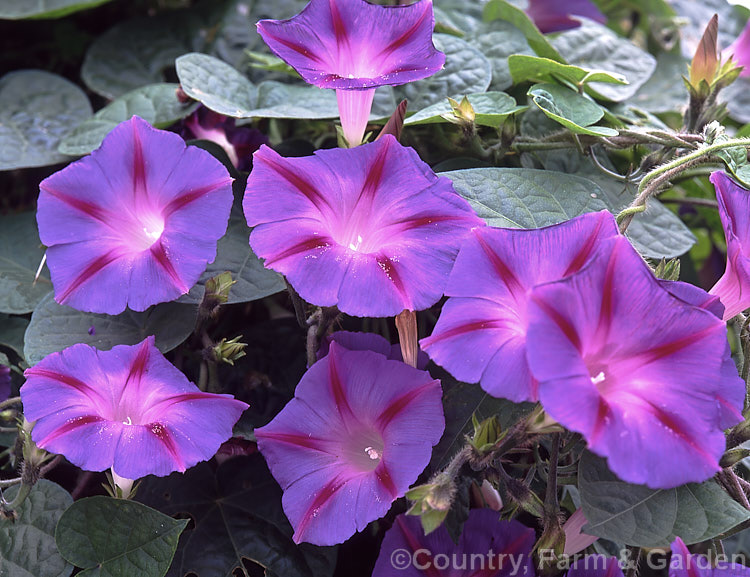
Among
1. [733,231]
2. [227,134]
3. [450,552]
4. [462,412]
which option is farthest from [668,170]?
[227,134]

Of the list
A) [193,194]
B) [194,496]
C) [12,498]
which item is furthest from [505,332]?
[12,498]

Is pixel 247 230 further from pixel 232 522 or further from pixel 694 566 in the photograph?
pixel 694 566

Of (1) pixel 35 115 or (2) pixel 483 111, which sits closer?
(2) pixel 483 111

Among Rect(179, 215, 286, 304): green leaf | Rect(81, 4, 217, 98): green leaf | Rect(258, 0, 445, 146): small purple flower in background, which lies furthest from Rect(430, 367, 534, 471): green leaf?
Rect(81, 4, 217, 98): green leaf

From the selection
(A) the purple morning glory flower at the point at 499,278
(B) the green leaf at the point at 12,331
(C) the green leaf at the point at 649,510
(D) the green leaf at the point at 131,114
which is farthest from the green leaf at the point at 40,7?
(C) the green leaf at the point at 649,510

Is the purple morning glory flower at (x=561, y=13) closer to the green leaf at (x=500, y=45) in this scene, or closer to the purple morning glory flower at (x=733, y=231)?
the green leaf at (x=500, y=45)

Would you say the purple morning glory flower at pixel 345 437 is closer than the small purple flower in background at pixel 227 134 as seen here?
Yes

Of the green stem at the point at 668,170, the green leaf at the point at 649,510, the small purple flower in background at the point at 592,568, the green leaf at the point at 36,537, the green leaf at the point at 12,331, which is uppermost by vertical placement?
the green stem at the point at 668,170

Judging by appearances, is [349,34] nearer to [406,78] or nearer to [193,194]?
[406,78]
